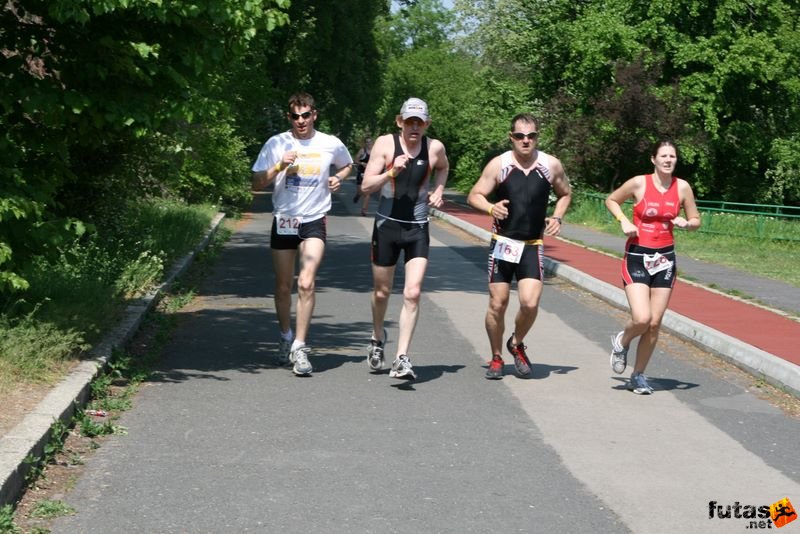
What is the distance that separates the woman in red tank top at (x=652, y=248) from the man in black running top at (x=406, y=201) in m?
1.35

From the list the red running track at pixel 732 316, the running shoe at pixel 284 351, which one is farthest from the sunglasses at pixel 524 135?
the red running track at pixel 732 316

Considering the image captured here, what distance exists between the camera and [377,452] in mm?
7035

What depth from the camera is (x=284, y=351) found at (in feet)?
33.2

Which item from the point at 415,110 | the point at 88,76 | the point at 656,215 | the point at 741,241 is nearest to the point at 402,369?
the point at 415,110

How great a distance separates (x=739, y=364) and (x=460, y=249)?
47.3 feet

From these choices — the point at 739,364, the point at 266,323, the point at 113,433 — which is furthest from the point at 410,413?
the point at 266,323

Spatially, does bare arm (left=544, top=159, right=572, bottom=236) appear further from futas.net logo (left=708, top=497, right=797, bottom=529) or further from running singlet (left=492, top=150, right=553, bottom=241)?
futas.net logo (left=708, top=497, right=797, bottom=529)

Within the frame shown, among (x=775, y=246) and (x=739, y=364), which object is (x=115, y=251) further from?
(x=775, y=246)

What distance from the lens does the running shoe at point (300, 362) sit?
30.9 feet

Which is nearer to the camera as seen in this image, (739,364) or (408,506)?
(408,506)

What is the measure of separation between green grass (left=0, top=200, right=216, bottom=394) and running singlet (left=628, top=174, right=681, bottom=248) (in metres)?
3.97

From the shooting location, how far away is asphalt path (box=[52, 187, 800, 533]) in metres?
5.81

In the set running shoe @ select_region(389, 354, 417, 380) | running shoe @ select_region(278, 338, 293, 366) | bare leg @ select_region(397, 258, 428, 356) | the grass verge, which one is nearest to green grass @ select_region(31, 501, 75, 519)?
the grass verge

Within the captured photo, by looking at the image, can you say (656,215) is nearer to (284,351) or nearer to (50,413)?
(284,351)
